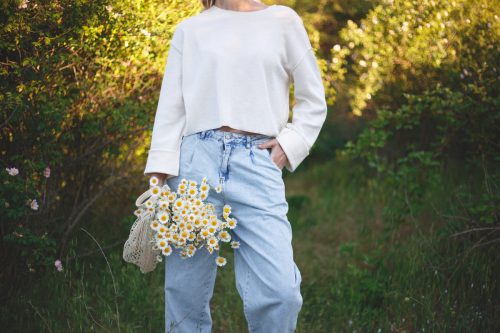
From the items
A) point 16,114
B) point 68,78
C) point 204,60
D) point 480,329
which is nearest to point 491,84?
point 480,329

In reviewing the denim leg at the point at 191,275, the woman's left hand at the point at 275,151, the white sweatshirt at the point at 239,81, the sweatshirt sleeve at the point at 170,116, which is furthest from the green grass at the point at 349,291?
the woman's left hand at the point at 275,151

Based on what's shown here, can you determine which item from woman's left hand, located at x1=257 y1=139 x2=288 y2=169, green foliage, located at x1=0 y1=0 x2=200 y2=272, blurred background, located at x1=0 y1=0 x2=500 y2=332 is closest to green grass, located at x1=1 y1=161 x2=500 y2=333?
blurred background, located at x1=0 y1=0 x2=500 y2=332

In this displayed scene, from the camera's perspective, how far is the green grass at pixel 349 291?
2.87 metres

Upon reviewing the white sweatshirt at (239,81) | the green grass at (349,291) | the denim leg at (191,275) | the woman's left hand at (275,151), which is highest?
the white sweatshirt at (239,81)

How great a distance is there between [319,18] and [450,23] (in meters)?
2.71

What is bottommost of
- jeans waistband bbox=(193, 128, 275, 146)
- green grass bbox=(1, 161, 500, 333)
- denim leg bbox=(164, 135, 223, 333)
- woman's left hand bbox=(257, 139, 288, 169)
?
green grass bbox=(1, 161, 500, 333)

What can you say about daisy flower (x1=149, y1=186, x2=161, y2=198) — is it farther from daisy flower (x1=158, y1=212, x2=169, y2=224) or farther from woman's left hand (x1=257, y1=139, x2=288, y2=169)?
woman's left hand (x1=257, y1=139, x2=288, y2=169)

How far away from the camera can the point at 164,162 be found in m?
2.21

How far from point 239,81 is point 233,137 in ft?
0.74

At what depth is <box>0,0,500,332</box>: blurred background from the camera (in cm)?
281

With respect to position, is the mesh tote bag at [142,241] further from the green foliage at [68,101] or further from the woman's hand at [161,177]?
the green foliage at [68,101]

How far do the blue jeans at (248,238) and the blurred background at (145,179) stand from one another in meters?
0.44

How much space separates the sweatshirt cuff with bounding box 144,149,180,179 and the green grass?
0.63 metres

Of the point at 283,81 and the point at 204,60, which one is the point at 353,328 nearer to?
the point at 283,81
